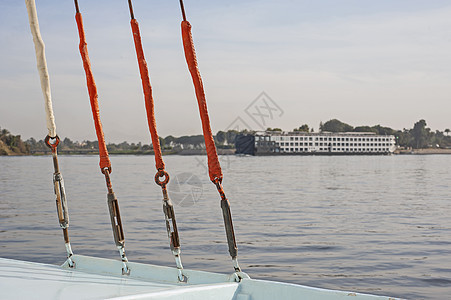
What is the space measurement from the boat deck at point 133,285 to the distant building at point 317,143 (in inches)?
5349

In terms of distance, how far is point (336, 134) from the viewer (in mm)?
157500

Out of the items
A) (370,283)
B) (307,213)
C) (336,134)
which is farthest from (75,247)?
(336,134)

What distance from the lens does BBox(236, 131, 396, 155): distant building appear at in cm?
14350

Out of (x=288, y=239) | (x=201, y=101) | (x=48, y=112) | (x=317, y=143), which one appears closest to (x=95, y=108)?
(x=48, y=112)

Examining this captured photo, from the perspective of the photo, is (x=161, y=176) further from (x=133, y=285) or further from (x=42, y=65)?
(x=42, y=65)

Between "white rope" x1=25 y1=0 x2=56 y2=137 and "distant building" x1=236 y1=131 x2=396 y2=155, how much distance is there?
→ 135384mm

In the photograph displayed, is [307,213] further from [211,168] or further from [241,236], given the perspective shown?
[211,168]

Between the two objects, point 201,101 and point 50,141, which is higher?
point 201,101

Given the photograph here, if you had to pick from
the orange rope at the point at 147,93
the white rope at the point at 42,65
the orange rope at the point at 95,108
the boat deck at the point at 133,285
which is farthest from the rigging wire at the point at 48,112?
the orange rope at the point at 147,93

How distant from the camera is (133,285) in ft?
9.71

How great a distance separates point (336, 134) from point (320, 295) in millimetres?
157814

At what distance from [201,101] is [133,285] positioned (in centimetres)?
108

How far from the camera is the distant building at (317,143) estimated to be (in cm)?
14350

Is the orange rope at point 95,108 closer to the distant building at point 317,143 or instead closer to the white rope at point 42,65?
the white rope at point 42,65
